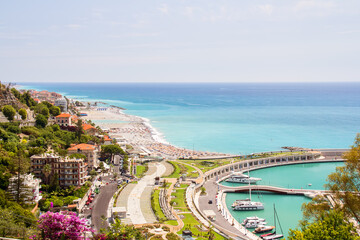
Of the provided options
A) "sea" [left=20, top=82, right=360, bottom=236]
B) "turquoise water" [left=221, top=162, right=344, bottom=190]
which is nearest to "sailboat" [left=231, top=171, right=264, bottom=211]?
"sea" [left=20, top=82, right=360, bottom=236]

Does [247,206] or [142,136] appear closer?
[247,206]

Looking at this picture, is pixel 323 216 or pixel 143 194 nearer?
pixel 323 216

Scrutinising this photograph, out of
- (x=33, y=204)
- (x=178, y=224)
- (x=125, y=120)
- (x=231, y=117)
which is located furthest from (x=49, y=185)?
(x=231, y=117)

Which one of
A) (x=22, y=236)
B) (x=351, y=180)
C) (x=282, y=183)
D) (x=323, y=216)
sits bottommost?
(x=282, y=183)

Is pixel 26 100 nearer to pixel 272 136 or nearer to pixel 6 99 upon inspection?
pixel 6 99

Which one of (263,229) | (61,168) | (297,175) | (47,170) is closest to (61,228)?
(263,229)

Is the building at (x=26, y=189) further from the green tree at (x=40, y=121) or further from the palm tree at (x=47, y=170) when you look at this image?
the green tree at (x=40, y=121)

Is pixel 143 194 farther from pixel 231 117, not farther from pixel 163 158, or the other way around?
pixel 231 117
